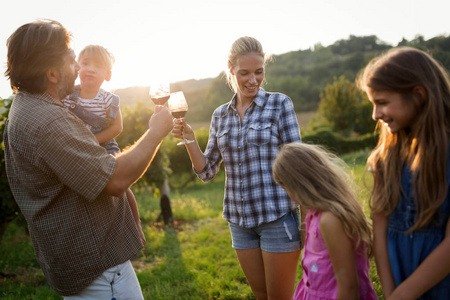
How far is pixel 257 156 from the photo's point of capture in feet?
8.40

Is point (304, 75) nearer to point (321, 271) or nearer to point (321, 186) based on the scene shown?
point (321, 186)

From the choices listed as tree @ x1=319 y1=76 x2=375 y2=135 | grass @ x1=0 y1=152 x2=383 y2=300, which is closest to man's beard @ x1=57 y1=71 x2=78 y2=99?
grass @ x1=0 y1=152 x2=383 y2=300

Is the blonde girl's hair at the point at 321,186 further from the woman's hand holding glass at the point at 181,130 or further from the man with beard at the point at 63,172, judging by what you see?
the woman's hand holding glass at the point at 181,130

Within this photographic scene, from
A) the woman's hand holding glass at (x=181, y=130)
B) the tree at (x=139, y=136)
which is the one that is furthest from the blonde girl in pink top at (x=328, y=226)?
the tree at (x=139, y=136)

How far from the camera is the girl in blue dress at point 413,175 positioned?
5.06ft

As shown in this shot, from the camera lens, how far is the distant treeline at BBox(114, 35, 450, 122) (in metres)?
40.5

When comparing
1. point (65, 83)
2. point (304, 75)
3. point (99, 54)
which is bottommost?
point (304, 75)

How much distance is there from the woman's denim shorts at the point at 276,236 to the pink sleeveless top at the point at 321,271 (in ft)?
1.32

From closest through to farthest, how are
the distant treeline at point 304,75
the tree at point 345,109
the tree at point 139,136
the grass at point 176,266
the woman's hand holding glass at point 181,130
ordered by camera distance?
the woman's hand holding glass at point 181,130
the grass at point 176,266
the tree at point 139,136
the tree at point 345,109
the distant treeline at point 304,75

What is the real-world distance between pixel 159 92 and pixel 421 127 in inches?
66.3

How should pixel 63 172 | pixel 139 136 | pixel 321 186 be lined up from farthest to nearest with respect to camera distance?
pixel 139 136 → pixel 321 186 → pixel 63 172

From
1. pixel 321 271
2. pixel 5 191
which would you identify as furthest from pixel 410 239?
pixel 5 191

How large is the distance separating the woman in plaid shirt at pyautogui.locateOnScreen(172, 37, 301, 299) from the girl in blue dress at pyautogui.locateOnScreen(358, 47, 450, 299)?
81cm

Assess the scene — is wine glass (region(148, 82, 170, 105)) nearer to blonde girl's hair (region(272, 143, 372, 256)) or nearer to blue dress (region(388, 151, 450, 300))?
blonde girl's hair (region(272, 143, 372, 256))
